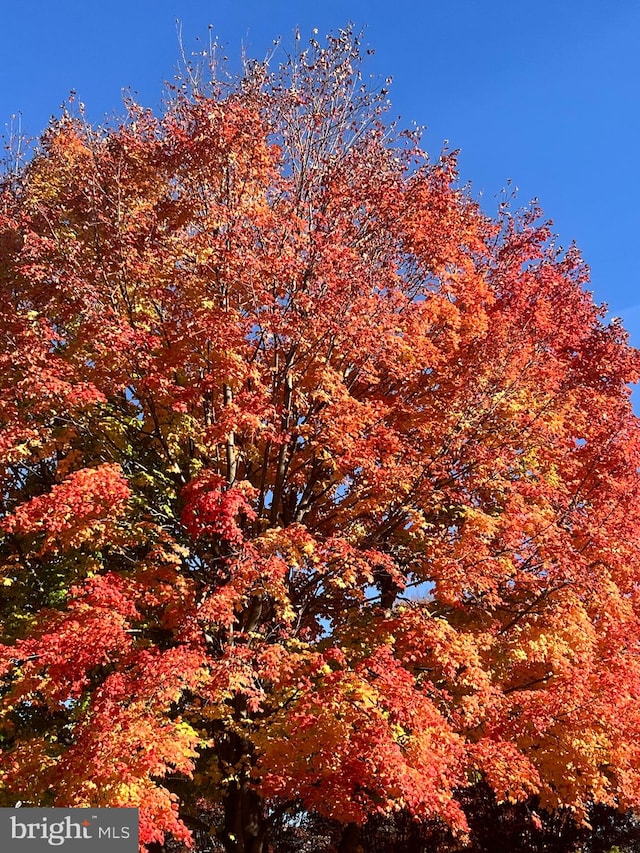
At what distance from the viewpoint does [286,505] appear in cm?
1227

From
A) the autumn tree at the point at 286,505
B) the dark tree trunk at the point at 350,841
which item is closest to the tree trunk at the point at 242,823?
the autumn tree at the point at 286,505

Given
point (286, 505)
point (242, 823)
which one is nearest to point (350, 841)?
point (242, 823)

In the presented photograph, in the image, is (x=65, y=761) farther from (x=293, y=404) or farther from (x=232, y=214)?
(x=232, y=214)

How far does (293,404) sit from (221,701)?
5016 mm

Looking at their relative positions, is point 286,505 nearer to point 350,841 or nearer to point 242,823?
point 242,823

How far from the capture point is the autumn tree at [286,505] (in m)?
8.03

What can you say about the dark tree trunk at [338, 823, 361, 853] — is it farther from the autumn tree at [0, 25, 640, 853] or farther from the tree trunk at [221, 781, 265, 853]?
the tree trunk at [221, 781, 265, 853]

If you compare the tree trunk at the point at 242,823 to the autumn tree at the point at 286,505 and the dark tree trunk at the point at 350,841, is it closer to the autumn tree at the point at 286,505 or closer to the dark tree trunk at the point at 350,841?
the autumn tree at the point at 286,505

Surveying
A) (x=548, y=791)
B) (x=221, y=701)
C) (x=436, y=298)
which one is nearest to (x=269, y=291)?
(x=436, y=298)

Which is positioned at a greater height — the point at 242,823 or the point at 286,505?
the point at 286,505

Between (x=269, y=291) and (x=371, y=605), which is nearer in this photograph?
(x=269, y=291)

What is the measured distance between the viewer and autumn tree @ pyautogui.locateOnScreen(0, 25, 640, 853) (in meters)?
8.03

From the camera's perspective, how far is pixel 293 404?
1136cm

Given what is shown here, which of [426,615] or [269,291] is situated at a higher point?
[269,291]
